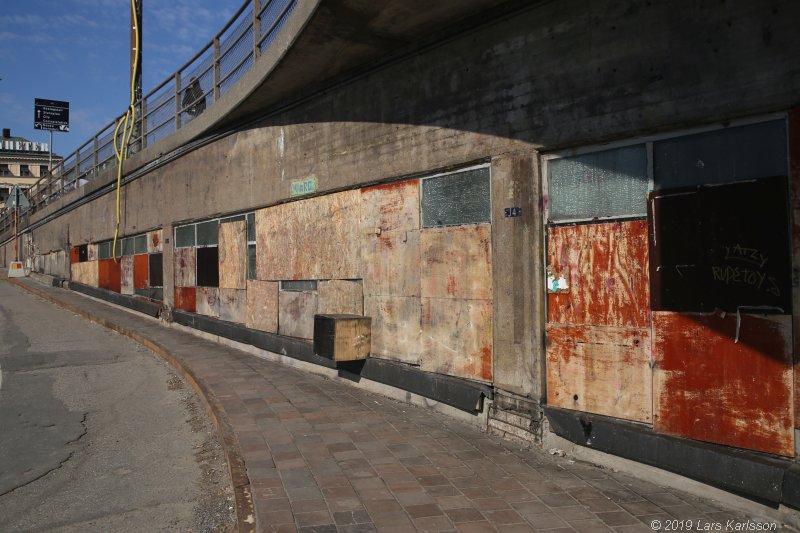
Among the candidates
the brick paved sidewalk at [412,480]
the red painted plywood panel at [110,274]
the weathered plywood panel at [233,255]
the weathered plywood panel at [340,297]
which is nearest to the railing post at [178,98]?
the weathered plywood panel at [233,255]

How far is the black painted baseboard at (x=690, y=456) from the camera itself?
12.1ft

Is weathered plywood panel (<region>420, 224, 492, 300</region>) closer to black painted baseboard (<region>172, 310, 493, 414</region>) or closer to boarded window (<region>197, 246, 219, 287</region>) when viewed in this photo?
black painted baseboard (<region>172, 310, 493, 414</region>)

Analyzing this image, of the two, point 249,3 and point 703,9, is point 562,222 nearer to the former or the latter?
point 703,9

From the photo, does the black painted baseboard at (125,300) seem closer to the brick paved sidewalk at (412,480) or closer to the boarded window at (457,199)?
the brick paved sidewalk at (412,480)

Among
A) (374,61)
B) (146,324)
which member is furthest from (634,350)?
(146,324)

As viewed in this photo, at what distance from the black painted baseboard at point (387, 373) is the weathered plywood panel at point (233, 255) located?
89 centimetres

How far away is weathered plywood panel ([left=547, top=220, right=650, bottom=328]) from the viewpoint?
4.65 meters

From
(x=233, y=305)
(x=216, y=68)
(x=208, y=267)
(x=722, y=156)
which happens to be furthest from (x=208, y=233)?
(x=722, y=156)

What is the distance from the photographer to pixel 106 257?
1945cm

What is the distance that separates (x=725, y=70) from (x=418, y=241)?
3.68 meters

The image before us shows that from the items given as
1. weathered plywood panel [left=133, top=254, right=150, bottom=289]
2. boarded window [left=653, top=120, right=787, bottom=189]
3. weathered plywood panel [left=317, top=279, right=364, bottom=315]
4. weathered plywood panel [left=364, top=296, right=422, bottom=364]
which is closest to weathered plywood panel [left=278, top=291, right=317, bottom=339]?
weathered plywood panel [left=317, top=279, right=364, bottom=315]

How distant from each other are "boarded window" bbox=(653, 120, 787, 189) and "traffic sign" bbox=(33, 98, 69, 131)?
46.6 meters

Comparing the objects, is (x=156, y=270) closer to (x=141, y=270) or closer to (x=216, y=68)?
(x=141, y=270)

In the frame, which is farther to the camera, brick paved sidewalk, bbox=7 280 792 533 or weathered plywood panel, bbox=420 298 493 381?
weathered plywood panel, bbox=420 298 493 381
